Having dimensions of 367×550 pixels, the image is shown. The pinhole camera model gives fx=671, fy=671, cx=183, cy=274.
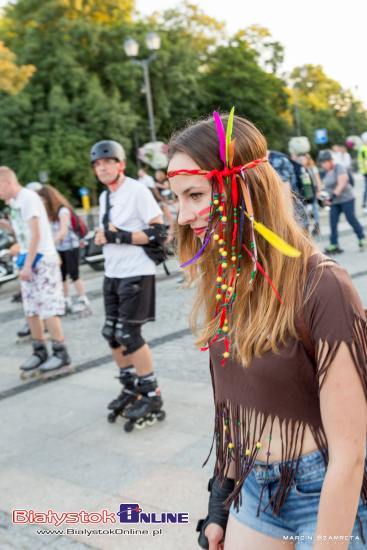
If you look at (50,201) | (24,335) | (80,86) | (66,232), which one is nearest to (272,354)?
(24,335)

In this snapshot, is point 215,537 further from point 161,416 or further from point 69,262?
point 69,262

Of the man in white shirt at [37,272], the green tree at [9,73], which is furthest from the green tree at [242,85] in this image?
the man in white shirt at [37,272]

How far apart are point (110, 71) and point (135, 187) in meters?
34.2

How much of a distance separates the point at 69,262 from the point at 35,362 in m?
2.63

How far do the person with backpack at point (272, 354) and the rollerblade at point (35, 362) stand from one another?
4518mm

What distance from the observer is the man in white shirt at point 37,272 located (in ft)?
19.5

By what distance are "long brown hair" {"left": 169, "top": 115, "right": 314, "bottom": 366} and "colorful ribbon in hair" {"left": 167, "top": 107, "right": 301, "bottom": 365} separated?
0.04 ft

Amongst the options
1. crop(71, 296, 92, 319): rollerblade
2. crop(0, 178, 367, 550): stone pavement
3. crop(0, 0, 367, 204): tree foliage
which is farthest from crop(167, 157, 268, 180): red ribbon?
crop(0, 0, 367, 204): tree foliage

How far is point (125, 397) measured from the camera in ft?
15.2

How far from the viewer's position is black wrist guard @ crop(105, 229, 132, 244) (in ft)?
14.8

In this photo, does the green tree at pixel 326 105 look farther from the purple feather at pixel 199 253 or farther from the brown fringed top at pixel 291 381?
the brown fringed top at pixel 291 381

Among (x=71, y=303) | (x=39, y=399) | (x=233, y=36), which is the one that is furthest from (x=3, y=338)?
(x=233, y=36)

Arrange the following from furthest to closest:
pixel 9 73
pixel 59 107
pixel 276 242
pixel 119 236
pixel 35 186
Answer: pixel 59 107 → pixel 9 73 → pixel 35 186 → pixel 119 236 → pixel 276 242

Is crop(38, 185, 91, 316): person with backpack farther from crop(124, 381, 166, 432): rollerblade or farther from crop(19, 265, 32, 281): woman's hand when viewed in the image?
crop(124, 381, 166, 432): rollerblade
